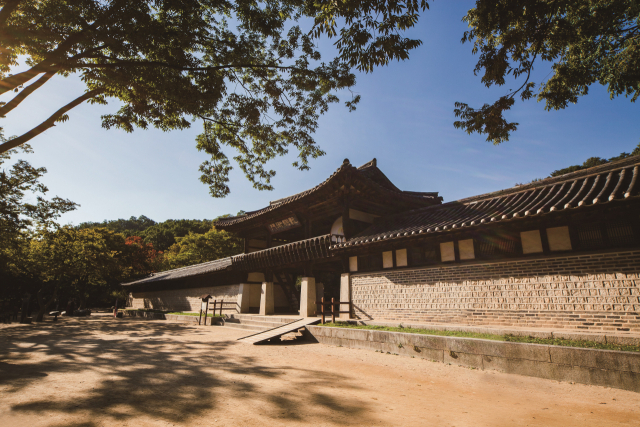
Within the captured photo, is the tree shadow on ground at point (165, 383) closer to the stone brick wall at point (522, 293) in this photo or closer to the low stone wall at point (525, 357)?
the low stone wall at point (525, 357)

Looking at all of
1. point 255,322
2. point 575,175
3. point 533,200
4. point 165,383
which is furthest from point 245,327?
point 575,175

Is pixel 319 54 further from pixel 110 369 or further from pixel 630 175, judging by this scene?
pixel 110 369

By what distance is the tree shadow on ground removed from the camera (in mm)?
3574

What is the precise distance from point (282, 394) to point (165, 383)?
6.08 feet

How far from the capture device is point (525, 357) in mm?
5430

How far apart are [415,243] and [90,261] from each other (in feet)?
62.6

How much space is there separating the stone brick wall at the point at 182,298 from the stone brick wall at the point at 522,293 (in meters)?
8.94

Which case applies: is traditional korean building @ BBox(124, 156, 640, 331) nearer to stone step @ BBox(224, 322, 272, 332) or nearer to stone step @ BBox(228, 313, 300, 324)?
stone step @ BBox(228, 313, 300, 324)

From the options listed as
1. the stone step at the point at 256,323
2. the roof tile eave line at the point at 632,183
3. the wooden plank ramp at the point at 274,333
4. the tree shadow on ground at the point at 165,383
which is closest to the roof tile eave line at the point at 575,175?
the roof tile eave line at the point at 632,183

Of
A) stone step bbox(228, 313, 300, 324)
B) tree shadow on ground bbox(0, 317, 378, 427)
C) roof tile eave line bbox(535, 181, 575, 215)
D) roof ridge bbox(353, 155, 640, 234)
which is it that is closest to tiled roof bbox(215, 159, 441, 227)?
roof ridge bbox(353, 155, 640, 234)

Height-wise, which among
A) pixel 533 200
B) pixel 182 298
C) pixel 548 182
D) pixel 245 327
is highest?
pixel 548 182

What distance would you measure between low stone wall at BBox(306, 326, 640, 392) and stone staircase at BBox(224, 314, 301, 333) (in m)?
4.61

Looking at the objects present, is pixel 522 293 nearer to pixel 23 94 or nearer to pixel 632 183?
pixel 632 183

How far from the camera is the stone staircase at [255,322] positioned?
37.9 feet
